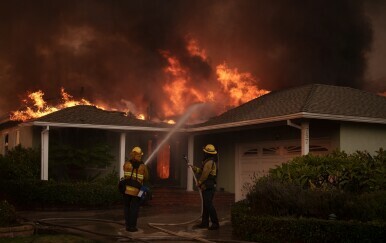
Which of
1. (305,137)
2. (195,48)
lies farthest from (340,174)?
(195,48)

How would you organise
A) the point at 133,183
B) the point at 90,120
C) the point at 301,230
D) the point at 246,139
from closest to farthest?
the point at 301,230
the point at 133,183
the point at 90,120
the point at 246,139

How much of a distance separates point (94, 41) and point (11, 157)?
1287 centimetres

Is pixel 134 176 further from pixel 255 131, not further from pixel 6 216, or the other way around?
pixel 255 131

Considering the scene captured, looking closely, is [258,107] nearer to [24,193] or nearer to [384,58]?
[24,193]

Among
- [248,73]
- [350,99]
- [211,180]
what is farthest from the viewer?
[248,73]

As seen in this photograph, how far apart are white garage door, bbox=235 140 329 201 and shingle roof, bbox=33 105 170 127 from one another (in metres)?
3.28

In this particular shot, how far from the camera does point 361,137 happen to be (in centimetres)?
1575

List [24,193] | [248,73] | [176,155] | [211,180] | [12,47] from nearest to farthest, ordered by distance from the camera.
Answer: [211,180], [24,193], [176,155], [248,73], [12,47]

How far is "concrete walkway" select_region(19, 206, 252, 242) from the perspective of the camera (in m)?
10.3

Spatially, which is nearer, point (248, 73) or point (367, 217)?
point (367, 217)

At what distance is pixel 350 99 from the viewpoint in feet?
57.4

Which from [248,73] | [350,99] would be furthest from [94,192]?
[248,73]

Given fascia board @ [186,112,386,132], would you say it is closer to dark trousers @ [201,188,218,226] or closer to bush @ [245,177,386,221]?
dark trousers @ [201,188,218,226]

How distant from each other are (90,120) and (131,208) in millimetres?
8099
